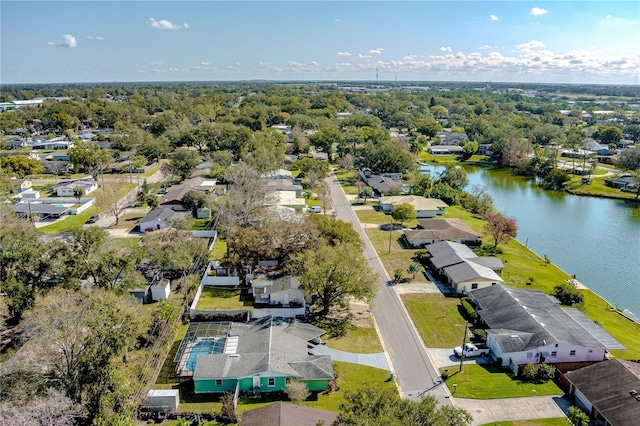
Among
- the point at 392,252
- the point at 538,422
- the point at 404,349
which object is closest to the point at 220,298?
Answer: the point at 404,349

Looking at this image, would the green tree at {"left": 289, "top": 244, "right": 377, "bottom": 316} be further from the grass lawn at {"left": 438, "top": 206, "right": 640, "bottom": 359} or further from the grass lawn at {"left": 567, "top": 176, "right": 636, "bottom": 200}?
the grass lawn at {"left": 567, "top": 176, "right": 636, "bottom": 200}

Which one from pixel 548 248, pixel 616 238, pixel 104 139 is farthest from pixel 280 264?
pixel 104 139

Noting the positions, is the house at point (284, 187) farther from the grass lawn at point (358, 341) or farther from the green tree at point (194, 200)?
the grass lawn at point (358, 341)

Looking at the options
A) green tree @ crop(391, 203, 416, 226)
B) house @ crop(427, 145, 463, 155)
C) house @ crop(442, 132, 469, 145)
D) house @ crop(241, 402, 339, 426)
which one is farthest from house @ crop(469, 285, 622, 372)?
house @ crop(442, 132, 469, 145)

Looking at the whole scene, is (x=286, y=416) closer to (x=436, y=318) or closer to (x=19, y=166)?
(x=436, y=318)

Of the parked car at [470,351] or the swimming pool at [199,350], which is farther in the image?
the parked car at [470,351]

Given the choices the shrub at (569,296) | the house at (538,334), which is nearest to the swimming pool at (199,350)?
the house at (538,334)
